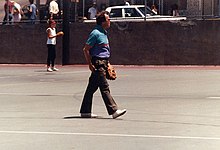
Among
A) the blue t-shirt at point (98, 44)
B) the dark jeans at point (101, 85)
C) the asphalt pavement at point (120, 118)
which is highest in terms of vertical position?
the blue t-shirt at point (98, 44)

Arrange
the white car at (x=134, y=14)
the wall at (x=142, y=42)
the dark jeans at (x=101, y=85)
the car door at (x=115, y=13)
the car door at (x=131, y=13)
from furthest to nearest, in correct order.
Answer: the car door at (x=115, y=13)
the car door at (x=131, y=13)
the white car at (x=134, y=14)
the wall at (x=142, y=42)
the dark jeans at (x=101, y=85)

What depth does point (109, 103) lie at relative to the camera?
13102mm

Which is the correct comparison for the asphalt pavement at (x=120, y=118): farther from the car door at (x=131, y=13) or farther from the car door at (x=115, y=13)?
the car door at (x=115, y=13)

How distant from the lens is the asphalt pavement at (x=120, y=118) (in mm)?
10609

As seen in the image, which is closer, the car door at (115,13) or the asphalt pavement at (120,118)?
the asphalt pavement at (120,118)

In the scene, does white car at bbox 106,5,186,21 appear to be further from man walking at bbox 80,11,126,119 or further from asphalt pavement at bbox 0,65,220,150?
man walking at bbox 80,11,126,119

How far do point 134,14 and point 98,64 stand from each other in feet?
62.9

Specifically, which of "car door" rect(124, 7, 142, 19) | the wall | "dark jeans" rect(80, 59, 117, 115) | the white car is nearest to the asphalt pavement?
"dark jeans" rect(80, 59, 117, 115)

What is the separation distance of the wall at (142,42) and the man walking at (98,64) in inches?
688

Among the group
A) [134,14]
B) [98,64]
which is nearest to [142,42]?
[134,14]

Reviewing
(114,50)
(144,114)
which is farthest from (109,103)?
(114,50)

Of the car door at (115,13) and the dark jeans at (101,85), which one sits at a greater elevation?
the car door at (115,13)

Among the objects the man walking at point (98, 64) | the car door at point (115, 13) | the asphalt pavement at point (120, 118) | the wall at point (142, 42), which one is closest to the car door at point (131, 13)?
the car door at point (115, 13)

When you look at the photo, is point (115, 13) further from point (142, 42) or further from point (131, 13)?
point (142, 42)
